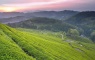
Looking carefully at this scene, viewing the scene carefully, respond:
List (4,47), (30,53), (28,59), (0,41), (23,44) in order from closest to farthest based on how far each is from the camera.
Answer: (28,59)
(4,47)
(0,41)
(30,53)
(23,44)

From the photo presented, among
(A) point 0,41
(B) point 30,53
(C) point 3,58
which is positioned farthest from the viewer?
(B) point 30,53

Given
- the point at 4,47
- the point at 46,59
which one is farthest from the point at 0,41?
the point at 46,59

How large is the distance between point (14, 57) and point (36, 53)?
60.8ft

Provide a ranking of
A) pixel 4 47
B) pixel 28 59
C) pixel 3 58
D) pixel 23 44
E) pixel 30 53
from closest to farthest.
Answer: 1. pixel 3 58
2. pixel 28 59
3. pixel 4 47
4. pixel 30 53
5. pixel 23 44

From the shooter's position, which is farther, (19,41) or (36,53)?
(19,41)

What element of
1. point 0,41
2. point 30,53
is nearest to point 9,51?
point 0,41

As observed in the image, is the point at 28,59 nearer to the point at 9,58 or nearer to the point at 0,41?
the point at 9,58

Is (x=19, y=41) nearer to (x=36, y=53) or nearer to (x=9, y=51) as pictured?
(x=36, y=53)

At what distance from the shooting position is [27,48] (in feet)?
233

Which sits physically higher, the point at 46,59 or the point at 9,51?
the point at 9,51

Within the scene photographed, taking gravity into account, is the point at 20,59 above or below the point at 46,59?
above

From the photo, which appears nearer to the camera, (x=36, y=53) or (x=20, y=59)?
(x=20, y=59)

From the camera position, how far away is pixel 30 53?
6762 cm

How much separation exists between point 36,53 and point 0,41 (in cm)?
1355
